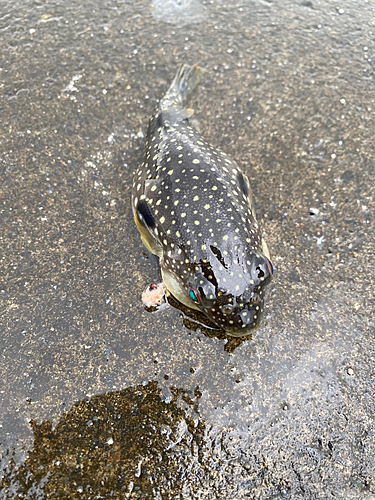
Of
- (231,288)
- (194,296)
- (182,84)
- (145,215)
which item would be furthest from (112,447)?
(182,84)

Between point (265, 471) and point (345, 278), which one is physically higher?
point (345, 278)

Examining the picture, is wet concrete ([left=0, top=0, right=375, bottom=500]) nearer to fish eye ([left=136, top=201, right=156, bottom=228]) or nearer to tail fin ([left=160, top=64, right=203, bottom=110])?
tail fin ([left=160, top=64, right=203, bottom=110])

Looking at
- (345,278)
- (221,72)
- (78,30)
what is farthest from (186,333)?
(78,30)

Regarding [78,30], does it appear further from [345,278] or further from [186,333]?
[345,278]

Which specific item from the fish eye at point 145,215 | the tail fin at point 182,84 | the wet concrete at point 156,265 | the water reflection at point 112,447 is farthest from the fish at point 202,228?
the water reflection at point 112,447

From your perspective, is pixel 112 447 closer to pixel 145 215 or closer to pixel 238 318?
pixel 238 318

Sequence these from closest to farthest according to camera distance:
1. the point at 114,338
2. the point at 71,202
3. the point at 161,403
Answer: the point at 161,403, the point at 114,338, the point at 71,202

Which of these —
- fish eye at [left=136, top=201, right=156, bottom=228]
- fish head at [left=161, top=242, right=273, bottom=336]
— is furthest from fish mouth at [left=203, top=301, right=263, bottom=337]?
fish eye at [left=136, top=201, right=156, bottom=228]
